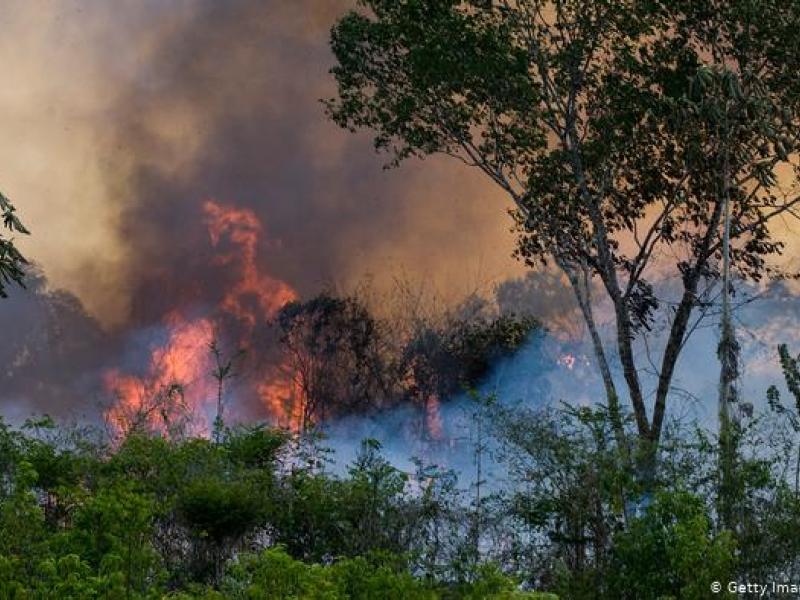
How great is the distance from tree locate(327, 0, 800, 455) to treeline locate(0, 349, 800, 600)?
26.9 ft

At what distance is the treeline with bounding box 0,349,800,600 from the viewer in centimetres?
977

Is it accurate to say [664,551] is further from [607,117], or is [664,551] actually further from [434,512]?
[607,117]

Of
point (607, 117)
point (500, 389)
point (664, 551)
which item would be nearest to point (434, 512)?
point (664, 551)

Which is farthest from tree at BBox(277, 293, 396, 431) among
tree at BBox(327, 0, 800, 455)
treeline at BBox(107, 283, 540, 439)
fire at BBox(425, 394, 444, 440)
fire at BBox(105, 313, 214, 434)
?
tree at BBox(327, 0, 800, 455)

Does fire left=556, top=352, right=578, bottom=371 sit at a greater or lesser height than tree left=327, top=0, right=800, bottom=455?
greater

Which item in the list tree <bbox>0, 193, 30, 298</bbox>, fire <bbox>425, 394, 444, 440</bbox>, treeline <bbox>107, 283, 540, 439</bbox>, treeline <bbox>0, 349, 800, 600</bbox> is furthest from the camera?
fire <bbox>425, 394, 444, 440</bbox>

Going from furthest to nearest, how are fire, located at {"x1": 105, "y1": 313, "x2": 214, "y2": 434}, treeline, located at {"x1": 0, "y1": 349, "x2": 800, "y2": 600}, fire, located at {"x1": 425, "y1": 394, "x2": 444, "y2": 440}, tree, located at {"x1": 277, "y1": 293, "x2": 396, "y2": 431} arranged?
fire, located at {"x1": 105, "y1": 313, "x2": 214, "y2": 434} → tree, located at {"x1": 277, "y1": 293, "x2": 396, "y2": 431} → fire, located at {"x1": 425, "y1": 394, "x2": 444, "y2": 440} → treeline, located at {"x1": 0, "y1": 349, "x2": 800, "y2": 600}

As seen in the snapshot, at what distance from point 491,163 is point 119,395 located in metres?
20.3

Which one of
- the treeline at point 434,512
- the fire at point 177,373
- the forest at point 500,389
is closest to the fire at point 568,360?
the forest at point 500,389

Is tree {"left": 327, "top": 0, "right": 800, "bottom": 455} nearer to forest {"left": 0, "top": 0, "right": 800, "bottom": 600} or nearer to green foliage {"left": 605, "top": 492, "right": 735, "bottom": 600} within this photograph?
forest {"left": 0, "top": 0, "right": 800, "bottom": 600}

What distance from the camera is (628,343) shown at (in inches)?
944

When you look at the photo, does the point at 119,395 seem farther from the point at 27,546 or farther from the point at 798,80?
the point at 27,546

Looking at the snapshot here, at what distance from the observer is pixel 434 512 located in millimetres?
14781

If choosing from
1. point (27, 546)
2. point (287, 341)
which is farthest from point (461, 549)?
point (287, 341)
